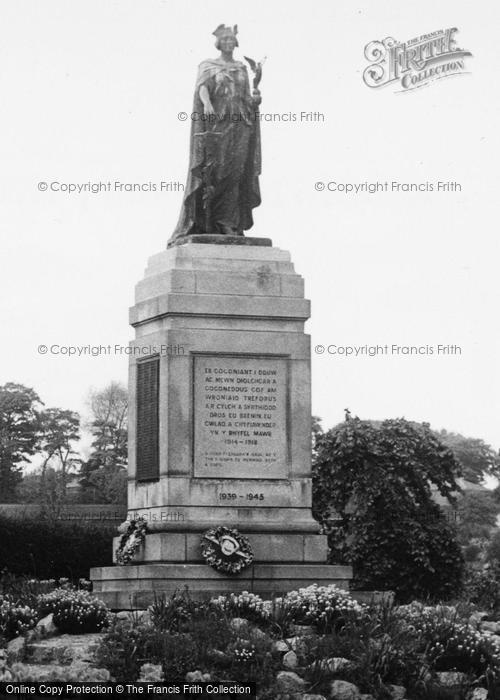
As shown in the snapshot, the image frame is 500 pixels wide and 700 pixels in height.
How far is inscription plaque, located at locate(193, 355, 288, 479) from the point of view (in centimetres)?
2355

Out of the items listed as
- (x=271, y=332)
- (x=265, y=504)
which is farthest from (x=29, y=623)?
(x=271, y=332)

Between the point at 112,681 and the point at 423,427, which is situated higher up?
the point at 423,427

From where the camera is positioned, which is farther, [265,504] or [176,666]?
[265,504]

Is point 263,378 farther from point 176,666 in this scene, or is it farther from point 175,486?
point 176,666

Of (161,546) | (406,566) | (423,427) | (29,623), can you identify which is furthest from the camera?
(423,427)

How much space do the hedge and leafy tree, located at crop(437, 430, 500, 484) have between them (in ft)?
299

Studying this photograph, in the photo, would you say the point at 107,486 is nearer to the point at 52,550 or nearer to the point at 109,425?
the point at 109,425

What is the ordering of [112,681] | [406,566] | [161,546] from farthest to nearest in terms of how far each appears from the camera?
[406,566], [161,546], [112,681]

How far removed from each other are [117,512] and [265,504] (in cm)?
5458

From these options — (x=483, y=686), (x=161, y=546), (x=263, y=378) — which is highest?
(x=263, y=378)

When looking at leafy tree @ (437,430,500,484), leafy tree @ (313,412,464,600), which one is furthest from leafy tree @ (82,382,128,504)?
leafy tree @ (313,412,464,600)

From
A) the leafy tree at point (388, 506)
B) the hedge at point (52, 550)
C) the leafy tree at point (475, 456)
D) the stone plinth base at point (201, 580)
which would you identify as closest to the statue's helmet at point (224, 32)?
the stone plinth base at point (201, 580)

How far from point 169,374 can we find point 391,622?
5312mm

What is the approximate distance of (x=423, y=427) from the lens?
42.2 meters
